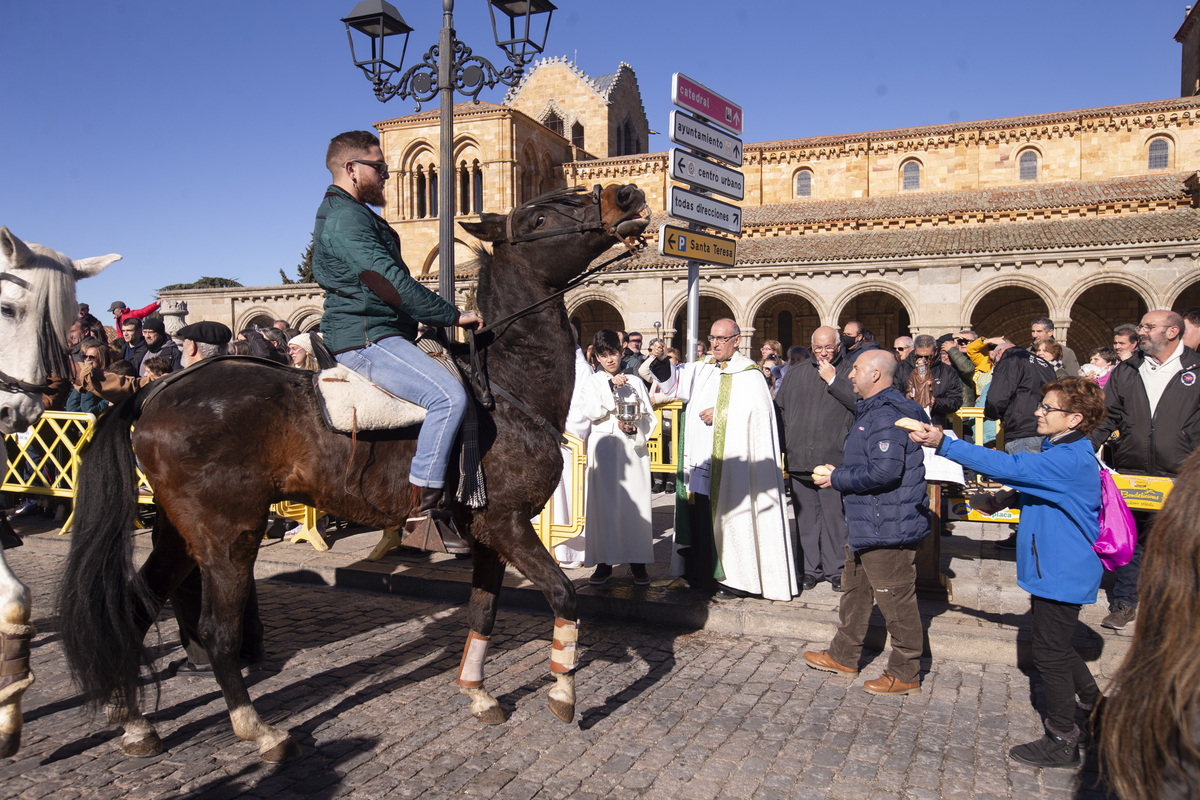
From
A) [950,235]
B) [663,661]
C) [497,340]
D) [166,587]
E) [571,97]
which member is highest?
[571,97]

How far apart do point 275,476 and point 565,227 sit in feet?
6.03

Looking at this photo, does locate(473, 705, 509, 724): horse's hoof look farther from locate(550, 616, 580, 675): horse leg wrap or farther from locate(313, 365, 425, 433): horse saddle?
locate(313, 365, 425, 433): horse saddle

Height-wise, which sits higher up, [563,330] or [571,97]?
[571,97]

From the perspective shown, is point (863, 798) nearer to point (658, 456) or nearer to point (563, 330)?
point (563, 330)

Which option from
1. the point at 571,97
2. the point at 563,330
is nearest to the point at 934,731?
the point at 563,330

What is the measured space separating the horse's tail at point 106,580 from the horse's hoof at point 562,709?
6.25ft

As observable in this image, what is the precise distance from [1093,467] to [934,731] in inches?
58.5

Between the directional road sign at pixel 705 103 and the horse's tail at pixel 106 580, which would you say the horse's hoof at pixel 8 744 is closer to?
the horse's tail at pixel 106 580

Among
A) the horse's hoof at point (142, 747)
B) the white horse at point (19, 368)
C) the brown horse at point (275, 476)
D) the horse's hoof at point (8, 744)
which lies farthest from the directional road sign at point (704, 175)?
the horse's hoof at point (8, 744)

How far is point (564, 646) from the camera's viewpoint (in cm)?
386

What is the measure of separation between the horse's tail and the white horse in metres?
0.19

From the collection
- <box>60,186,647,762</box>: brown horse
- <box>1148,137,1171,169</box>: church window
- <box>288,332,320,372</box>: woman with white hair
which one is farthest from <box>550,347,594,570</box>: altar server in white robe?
<box>1148,137,1171,169</box>: church window

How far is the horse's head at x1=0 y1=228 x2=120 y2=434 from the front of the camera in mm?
3473

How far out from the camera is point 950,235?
1157 inches
